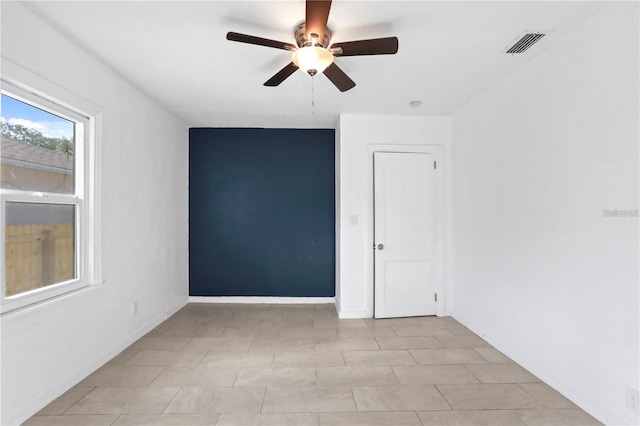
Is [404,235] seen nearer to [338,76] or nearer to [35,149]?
[338,76]

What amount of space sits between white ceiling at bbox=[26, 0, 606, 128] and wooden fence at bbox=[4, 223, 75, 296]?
142 centimetres

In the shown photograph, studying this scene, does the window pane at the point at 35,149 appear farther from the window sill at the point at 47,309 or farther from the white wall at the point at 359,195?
the white wall at the point at 359,195

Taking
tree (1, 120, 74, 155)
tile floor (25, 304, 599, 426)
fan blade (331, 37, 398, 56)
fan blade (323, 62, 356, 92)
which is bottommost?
tile floor (25, 304, 599, 426)

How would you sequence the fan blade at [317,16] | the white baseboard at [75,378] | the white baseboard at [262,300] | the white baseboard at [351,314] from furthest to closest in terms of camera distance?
the white baseboard at [262,300]
the white baseboard at [351,314]
the white baseboard at [75,378]
the fan blade at [317,16]

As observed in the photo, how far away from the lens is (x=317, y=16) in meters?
1.86

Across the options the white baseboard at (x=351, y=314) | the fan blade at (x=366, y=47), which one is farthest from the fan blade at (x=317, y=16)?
the white baseboard at (x=351, y=314)

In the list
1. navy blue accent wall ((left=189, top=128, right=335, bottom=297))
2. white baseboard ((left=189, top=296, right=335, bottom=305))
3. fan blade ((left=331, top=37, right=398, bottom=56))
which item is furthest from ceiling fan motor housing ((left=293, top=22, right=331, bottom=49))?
white baseboard ((left=189, top=296, right=335, bottom=305))

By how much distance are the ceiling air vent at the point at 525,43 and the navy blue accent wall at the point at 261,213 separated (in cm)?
280

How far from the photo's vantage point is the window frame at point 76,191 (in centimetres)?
209

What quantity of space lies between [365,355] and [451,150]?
278cm

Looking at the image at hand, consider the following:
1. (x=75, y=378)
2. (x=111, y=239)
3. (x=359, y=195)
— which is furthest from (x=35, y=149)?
(x=359, y=195)

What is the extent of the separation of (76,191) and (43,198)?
370mm

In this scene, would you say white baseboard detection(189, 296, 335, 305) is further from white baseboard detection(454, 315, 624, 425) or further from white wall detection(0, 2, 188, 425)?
white baseboard detection(454, 315, 624, 425)

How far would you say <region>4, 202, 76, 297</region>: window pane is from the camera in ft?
6.92
